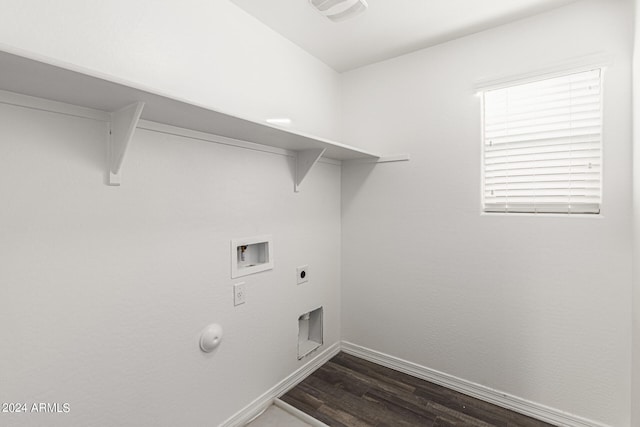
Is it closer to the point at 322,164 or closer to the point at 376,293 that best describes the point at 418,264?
the point at 376,293

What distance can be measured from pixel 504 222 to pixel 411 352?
3.83 feet

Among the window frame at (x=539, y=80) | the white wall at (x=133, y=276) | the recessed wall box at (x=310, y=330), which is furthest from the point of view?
the recessed wall box at (x=310, y=330)

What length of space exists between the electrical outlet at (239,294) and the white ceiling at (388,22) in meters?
1.61

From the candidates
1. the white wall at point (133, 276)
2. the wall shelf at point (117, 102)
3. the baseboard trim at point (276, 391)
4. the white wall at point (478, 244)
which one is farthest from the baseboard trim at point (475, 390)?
the wall shelf at point (117, 102)

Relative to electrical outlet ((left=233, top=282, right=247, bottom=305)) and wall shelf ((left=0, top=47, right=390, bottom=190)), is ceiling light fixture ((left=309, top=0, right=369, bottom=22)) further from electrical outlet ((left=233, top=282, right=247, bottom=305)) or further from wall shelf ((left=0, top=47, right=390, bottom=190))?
electrical outlet ((left=233, top=282, right=247, bottom=305))

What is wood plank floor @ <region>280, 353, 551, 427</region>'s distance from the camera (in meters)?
1.79

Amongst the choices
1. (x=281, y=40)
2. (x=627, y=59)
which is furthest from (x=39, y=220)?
(x=627, y=59)

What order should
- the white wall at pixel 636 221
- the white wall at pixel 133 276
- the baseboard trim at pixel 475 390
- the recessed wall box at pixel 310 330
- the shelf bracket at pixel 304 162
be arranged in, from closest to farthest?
the white wall at pixel 133 276
the white wall at pixel 636 221
the baseboard trim at pixel 475 390
the shelf bracket at pixel 304 162
the recessed wall box at pixel 310 330

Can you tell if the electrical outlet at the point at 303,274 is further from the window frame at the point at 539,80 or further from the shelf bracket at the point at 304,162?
the window frame at the point at 539,80

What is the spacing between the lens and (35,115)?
1.06m

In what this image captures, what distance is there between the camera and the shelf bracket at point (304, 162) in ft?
6.73

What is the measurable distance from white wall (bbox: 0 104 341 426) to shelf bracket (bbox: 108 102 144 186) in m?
0.04

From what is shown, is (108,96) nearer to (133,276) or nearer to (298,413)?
(133,276)

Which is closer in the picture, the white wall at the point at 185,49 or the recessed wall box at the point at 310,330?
the white wall at the point at 185,49
